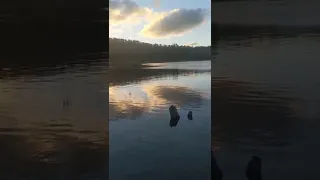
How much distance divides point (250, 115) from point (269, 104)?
164mm

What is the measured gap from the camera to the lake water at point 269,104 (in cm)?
260

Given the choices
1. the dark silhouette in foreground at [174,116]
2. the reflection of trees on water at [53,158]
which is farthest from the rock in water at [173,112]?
the reflection of trees on water at [53,158]

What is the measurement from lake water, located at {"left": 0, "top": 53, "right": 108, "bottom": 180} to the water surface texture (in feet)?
3.19

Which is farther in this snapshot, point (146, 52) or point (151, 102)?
point (146, 52)

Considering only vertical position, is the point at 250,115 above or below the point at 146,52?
below

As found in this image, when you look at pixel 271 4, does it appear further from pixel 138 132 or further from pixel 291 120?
pixel 138 132

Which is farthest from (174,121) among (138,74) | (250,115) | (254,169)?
(254,169)

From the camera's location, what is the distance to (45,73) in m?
2.86

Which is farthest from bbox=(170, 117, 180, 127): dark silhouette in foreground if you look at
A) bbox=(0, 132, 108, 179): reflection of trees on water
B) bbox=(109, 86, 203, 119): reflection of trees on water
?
bbox=(0, 132, 108, 179): reflection of trees on water

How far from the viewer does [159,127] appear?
291cm

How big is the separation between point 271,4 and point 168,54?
91 cm

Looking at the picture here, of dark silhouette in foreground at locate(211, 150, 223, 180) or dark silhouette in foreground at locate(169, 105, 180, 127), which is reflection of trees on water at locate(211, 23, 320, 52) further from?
dark silhouette in foreground at locate(211, 150, 223, 180)

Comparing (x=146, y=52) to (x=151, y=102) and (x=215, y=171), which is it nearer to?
(x=151, y=102)

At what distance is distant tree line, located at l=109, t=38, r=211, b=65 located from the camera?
2.96 m
